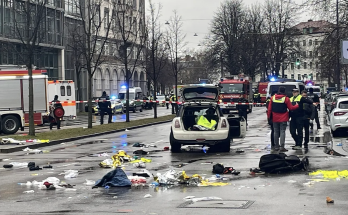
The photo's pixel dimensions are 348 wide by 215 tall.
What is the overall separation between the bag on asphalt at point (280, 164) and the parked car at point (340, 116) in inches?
398

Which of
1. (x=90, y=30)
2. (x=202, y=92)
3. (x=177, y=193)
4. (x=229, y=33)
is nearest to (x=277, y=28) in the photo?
(x=229, y=33)

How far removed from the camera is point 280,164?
12.3m

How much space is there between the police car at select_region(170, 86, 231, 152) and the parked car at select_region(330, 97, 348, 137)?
6.35m

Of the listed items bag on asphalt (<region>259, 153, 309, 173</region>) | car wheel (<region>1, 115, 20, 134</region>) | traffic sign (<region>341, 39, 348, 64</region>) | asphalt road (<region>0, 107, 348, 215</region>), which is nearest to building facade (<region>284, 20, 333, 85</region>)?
traffic sign (<region>341, 39, 348, 64</region>)

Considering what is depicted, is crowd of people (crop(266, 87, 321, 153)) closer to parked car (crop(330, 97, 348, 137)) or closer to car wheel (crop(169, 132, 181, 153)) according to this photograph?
car wheel (crop(169, 132, 181, 153))

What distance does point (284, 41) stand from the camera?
266 ft

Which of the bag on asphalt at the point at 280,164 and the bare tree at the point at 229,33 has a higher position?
the bare tree at the point at 229,33

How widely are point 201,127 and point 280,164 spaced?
5132mm

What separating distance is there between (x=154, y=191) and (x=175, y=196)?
0.70 metres

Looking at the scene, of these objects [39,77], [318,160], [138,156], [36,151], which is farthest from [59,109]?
[318,160]

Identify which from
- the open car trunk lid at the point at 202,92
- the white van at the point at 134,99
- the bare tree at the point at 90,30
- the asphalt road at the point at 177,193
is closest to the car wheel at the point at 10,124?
the bare tree at the point at 90,30

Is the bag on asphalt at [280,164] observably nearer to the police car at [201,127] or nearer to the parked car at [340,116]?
the police car at [201,127]

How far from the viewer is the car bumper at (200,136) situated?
56.0 feet

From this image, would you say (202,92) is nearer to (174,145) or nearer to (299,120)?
(174,145)
